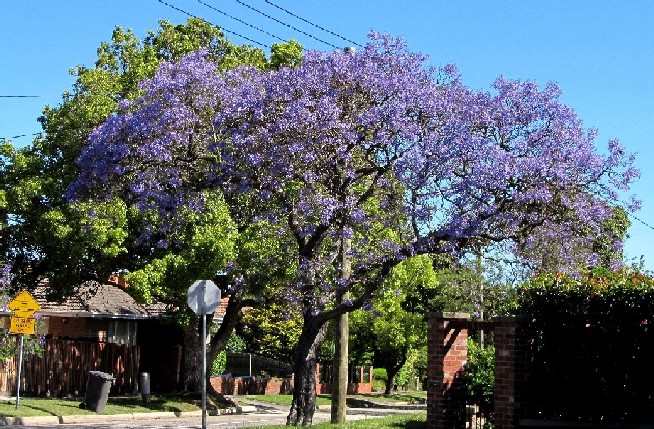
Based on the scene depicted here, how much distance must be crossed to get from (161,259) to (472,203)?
15.0 metres

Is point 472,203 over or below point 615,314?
over

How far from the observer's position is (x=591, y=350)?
16.4 m

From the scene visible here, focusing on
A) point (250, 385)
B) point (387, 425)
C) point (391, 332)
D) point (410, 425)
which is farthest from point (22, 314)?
point (391, 332)

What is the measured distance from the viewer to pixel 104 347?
37781 mm

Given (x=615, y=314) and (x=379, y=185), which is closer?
(x=615, y=314)

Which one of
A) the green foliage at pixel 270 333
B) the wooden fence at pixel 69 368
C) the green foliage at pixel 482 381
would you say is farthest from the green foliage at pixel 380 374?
the green foliage at pixel 482 381

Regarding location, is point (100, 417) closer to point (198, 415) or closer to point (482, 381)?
point (198, 415)

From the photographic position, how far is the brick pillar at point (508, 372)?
15.9 meters

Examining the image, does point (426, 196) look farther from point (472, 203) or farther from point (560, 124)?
point (560, 124)

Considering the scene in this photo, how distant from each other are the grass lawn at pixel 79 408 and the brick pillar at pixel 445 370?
1409 cm

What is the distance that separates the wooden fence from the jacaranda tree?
14720 mm

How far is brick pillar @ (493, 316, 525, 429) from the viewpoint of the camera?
627 inches

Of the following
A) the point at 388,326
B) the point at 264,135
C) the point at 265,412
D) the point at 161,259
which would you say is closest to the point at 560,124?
the point at 264,135

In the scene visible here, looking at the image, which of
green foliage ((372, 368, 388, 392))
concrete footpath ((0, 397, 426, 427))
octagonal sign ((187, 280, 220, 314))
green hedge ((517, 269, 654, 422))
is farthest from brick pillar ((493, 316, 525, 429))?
green foliage ((372, 368, 388, 392))
